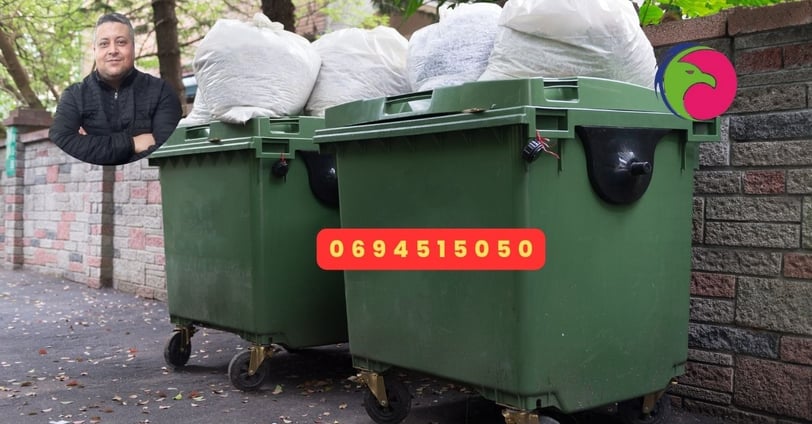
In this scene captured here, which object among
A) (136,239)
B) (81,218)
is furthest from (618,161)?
(81,218)

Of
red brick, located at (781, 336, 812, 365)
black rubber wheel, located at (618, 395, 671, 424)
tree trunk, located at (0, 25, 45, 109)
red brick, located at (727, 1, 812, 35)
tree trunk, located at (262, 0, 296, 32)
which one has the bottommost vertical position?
black rubber wheel, located at (618, 395, 671, 424)

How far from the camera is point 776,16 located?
131 inches

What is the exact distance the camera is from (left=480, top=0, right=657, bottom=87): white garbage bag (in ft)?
9.92

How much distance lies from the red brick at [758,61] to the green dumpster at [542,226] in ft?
1.16

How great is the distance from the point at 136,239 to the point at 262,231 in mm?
4737

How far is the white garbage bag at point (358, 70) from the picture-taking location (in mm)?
4250

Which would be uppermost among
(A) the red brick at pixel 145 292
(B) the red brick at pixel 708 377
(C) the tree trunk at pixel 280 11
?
(C) the tree trunk at pixel 280 11

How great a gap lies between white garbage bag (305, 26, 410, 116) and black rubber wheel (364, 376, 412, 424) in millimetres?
1529

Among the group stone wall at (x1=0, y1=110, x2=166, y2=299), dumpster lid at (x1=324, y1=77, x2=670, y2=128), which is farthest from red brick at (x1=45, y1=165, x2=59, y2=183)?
dumpster lid at (x1=324, y1=77, x2=670, y2=128)

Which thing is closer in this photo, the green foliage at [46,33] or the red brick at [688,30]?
the red brick at [688,30]

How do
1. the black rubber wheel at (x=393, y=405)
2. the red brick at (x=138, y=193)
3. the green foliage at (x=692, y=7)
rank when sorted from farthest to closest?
the red brick at (x=138, y=193) < the green foliage at (x=692, y=7) < the black rubber wheel at (x=393, y=405)

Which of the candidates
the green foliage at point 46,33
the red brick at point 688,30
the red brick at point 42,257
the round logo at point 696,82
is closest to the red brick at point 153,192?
the green foliage at point 46,33

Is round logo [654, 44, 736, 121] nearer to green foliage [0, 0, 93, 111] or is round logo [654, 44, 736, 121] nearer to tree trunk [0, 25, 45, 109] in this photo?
green foliage [0, 0, 93, 111]

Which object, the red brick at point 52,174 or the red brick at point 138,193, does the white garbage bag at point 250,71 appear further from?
the red brick at point 52,174
